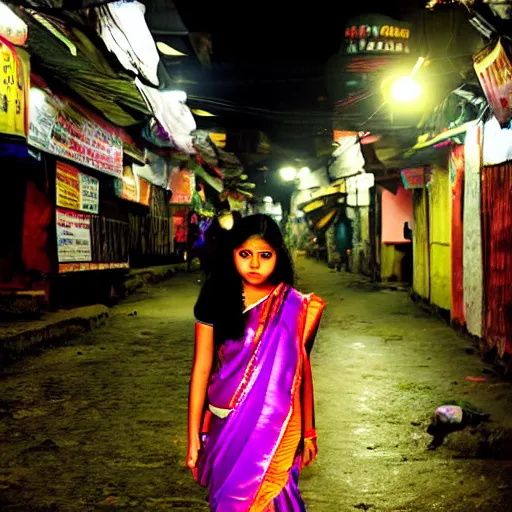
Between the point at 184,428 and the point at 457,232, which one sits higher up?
the point at 457,232

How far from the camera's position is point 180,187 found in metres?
19.7

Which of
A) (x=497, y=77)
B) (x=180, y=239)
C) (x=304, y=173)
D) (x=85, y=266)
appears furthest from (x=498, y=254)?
(x=304, y=173)

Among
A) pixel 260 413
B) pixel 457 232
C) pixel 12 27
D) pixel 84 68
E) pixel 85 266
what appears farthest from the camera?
pixel 85 266

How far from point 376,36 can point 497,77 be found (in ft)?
56.1

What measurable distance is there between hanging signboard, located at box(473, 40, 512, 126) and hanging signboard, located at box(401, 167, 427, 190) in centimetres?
617

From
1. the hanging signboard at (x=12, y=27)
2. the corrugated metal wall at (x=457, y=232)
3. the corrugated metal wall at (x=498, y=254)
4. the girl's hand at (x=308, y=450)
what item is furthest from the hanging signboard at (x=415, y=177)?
the girl's hand at (x=308, y=450)

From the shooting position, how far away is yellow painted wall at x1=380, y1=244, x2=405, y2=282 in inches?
756

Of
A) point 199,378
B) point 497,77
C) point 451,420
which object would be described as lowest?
point 451,420

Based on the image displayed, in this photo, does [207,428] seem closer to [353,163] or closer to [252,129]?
[353,163]

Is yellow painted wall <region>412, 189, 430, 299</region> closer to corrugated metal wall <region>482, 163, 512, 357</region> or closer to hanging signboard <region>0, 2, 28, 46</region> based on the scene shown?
corrugated metal wall <region>482, 163, 512, 357</region>

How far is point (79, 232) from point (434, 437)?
27.8 feet

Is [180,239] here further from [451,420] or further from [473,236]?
[451,420]

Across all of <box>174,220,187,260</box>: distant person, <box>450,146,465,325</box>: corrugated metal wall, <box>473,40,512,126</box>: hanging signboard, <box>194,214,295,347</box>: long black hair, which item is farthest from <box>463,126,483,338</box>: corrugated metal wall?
<box>174,220,187,260</box>: distant person

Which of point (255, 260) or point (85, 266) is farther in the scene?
point (85, 266)
